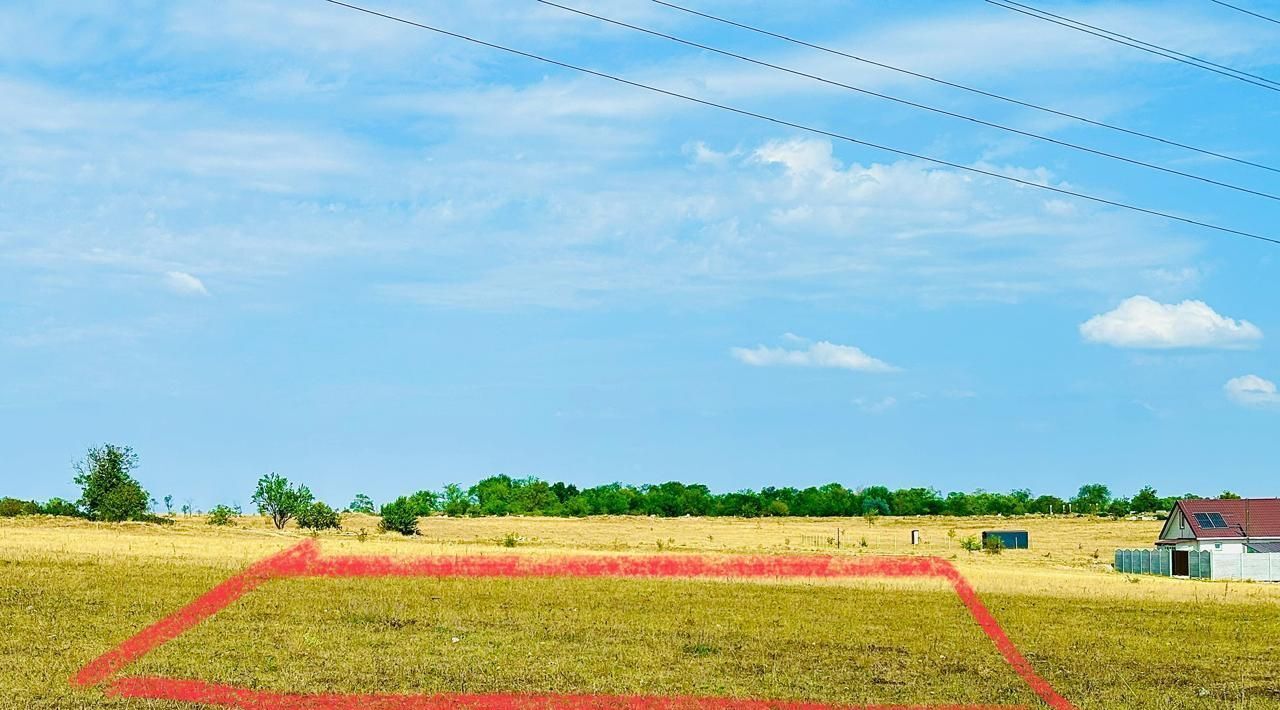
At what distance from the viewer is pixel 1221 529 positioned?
9688 centimetres

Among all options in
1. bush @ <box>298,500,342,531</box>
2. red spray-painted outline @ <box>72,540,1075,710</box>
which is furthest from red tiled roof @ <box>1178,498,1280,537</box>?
bush @ <box>298,500,342,531</box>

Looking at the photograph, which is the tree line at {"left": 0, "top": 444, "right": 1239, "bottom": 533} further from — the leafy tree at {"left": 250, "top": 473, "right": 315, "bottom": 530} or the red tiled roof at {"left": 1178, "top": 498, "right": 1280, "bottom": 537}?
the red tiled roof at {"left": 1178, "top": 498, "right": 1280, "bottom": 537}

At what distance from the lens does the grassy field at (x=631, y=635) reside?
86.7 ft

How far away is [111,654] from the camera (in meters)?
28.6

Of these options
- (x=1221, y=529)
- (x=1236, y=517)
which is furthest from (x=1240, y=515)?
(x=1221, y=529)

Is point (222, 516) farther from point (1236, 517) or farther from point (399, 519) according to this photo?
point (1236, 517)

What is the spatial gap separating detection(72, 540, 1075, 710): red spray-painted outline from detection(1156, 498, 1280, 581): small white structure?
21413mm

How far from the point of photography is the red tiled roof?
318 feet

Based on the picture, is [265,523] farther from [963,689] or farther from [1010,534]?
[963,689]

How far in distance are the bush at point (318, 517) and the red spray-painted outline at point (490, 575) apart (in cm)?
4525

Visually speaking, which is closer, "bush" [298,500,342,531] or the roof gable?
the roof gable

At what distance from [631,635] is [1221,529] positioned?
7620 centimetres

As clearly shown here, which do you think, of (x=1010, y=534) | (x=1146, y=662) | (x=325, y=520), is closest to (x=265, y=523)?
(x=325, y=520)

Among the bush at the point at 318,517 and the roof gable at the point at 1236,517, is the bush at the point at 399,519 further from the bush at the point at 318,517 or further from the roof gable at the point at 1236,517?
the roof gable at the point at 1236,517
